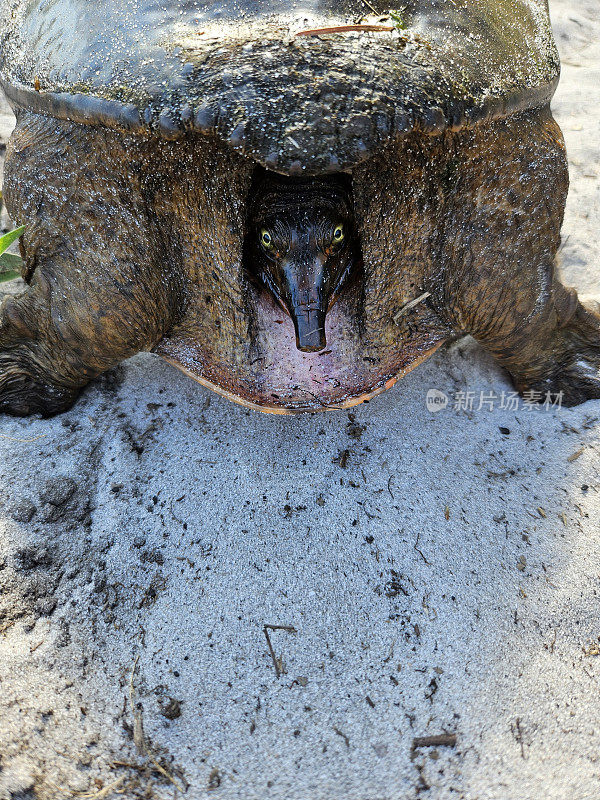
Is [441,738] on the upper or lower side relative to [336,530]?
lower

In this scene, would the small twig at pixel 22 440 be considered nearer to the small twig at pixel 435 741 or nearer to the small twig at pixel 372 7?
the small twig at pixel 435 741

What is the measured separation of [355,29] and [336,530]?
117cm

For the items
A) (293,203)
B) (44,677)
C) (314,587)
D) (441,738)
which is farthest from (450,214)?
(44,677)

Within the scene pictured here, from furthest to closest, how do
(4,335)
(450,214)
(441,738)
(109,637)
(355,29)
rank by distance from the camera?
(4,335) < (450,214) < (109,637) < (441,738) < (355,29)

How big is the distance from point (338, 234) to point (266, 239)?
168 mm

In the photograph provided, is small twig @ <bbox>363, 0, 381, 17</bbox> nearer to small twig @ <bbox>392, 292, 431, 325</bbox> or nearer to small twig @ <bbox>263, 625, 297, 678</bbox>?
small twig @ <bbox>392, 292, 431, 325</bbox>

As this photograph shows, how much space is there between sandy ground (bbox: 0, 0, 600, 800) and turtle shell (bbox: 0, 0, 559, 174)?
87cm

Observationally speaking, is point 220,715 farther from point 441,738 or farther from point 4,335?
point 4,335

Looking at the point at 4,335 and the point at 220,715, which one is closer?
the point at 220,715

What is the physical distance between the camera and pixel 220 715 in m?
1.34

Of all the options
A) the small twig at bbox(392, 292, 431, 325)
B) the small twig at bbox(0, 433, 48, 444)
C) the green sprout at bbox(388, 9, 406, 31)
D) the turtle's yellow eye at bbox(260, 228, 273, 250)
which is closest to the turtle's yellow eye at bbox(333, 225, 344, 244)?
the turtle's yellow eye at bbox(260, 228, 273, 250)

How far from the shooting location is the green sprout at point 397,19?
4.16 ft

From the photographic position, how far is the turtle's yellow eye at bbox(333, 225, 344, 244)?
139 centimetres

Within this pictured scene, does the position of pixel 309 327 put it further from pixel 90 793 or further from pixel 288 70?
pixel 90 793
